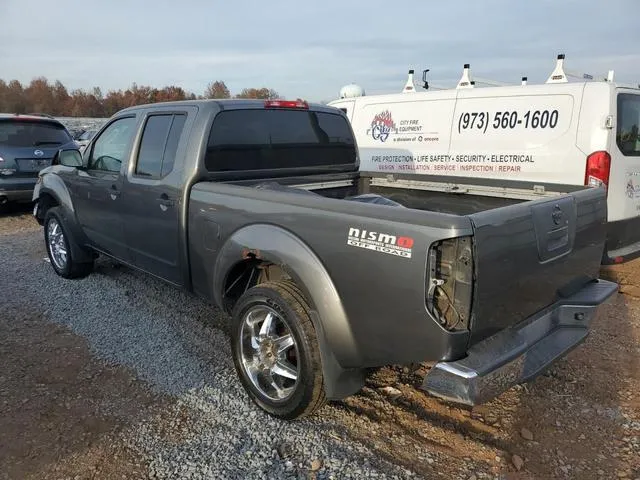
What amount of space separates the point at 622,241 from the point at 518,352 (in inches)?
148

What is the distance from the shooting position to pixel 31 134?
30.8 feet

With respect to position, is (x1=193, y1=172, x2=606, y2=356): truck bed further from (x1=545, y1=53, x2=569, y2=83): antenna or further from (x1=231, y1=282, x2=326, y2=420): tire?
(x1=545, y1=53, x2=569, y2=83): antenna

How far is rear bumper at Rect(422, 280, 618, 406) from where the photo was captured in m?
2.29

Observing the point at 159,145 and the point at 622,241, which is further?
the point at 622,241

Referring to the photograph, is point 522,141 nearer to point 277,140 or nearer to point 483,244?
point 277,140

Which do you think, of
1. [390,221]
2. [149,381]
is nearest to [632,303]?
[390,221]

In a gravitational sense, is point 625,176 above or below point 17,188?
above

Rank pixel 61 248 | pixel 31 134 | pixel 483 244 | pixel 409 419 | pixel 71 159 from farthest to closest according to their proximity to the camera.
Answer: pixel 31 134
pixel 61 248
pixel 71 159
pixel 409 419
pixel 483 244

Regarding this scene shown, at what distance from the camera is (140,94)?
5150cm

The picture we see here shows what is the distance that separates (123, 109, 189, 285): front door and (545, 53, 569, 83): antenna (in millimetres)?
4838

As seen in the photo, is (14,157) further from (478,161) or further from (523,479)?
(523,479)

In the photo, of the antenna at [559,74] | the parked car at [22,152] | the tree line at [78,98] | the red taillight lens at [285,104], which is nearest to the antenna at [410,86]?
the antenna at [559,74]

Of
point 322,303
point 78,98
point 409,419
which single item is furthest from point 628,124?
point 78,98

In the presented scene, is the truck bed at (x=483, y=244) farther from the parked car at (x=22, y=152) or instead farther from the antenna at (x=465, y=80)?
the parked car at (x=22, y=152)
